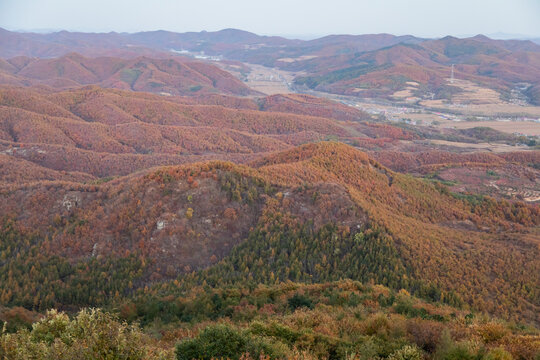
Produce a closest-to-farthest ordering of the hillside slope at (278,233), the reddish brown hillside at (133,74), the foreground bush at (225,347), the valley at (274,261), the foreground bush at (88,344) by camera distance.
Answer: the foreground bush at (88,344) < the foreground bush at (225,347) < the valley at (274,261) < the hillside slope at (278,233) < the reddish brown hillside at (133,74)

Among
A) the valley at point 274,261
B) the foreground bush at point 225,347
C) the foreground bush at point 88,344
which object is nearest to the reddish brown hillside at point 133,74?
the valley at point 274,261

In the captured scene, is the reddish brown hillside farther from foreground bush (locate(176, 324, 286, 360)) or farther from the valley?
foreground bush (locate(176, 324, 286, 360))

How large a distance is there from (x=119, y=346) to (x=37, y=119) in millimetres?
68179

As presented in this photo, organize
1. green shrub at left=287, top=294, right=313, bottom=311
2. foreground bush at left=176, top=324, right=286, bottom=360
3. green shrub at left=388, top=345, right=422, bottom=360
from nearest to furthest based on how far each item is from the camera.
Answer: green shrub at left=388, top=345, right=422, bottom=360
foreground bush at left=176, top=324, right=286, bottom=360
green shrub at left=287, top=294, right=313, bottom=311

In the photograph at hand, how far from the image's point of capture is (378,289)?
16.4m

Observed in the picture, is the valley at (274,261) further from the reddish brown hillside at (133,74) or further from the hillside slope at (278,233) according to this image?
the reddish brown hillside at (133,74)

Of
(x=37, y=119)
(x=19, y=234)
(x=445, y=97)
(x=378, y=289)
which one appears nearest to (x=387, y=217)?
(x=378, y=289)

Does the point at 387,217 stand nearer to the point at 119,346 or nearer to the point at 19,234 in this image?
the point at 119,346

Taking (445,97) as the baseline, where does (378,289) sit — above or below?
below

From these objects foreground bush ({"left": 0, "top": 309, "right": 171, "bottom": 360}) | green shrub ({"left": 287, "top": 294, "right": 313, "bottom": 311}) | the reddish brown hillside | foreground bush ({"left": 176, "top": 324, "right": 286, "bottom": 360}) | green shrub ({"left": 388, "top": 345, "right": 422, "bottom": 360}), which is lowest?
green shrub ({"left": 287, "top": 294, "right": 313, "bottom": 311})

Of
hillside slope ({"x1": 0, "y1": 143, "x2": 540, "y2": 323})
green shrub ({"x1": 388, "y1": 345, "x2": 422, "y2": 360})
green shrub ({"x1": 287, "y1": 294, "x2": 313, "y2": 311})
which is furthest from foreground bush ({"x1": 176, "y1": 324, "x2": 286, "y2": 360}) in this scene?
hillside slope ({"x1": 0, "y1": 143, "x2": 540, "y2": 323})

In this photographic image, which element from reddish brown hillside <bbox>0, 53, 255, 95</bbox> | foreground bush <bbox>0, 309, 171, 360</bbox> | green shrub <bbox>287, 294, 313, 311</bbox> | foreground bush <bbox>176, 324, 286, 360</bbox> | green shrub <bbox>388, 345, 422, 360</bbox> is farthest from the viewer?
reddish brown hillside <bbox>0, 53, 255, 95</bbox>

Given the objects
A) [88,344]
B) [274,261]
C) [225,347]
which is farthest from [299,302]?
[88,344]

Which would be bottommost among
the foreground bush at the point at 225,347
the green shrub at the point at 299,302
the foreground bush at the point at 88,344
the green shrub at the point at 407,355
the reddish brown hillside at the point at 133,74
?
the green shrub at the point at 299,302
